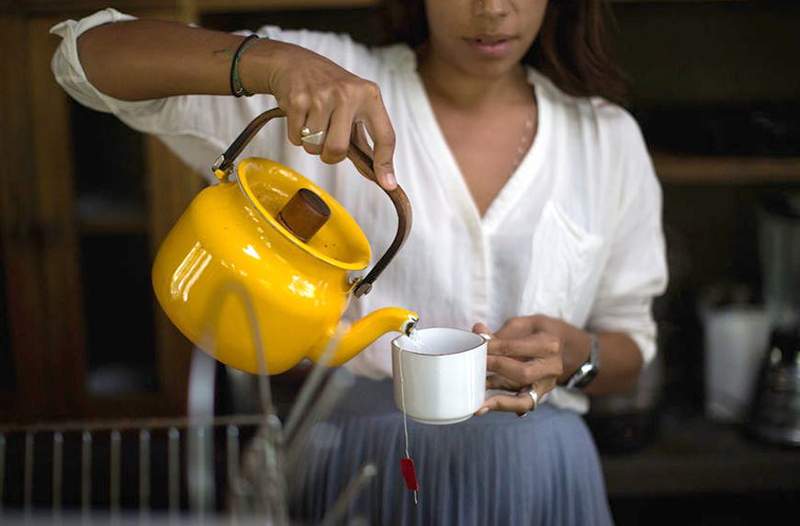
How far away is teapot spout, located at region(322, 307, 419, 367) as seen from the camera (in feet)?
2.97

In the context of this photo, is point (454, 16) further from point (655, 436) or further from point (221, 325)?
point (655, 436)

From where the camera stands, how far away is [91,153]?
2031 mm

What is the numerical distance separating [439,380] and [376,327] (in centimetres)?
8

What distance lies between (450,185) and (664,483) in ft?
3.63

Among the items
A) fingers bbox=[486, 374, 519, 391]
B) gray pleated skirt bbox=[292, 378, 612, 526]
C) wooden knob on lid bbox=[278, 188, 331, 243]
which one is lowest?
gray pleated skirt bbox=[292, 378, 612, 526]

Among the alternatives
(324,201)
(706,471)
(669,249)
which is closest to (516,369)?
(324,201)

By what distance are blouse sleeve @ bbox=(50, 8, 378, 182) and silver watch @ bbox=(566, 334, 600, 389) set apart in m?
0.45

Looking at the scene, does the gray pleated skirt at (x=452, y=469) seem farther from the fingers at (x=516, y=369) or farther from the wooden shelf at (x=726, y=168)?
the wooden shelf at (x=726, y=168)

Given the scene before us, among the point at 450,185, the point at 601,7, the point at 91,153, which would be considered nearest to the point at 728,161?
the point at 601,7

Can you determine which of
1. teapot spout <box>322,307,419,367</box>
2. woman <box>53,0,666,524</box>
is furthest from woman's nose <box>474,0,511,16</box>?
teapot spout <box>322,307,419,367</box>

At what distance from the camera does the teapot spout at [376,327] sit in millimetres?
906

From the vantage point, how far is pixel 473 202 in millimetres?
1147

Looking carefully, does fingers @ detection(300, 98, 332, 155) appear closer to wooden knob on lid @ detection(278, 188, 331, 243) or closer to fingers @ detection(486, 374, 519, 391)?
wooden knob on lid @ detection(278, 188, 331, 243)

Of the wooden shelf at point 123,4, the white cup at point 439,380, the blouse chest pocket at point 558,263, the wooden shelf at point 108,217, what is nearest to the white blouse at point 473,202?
the blouse chest pocket at point 558,263
